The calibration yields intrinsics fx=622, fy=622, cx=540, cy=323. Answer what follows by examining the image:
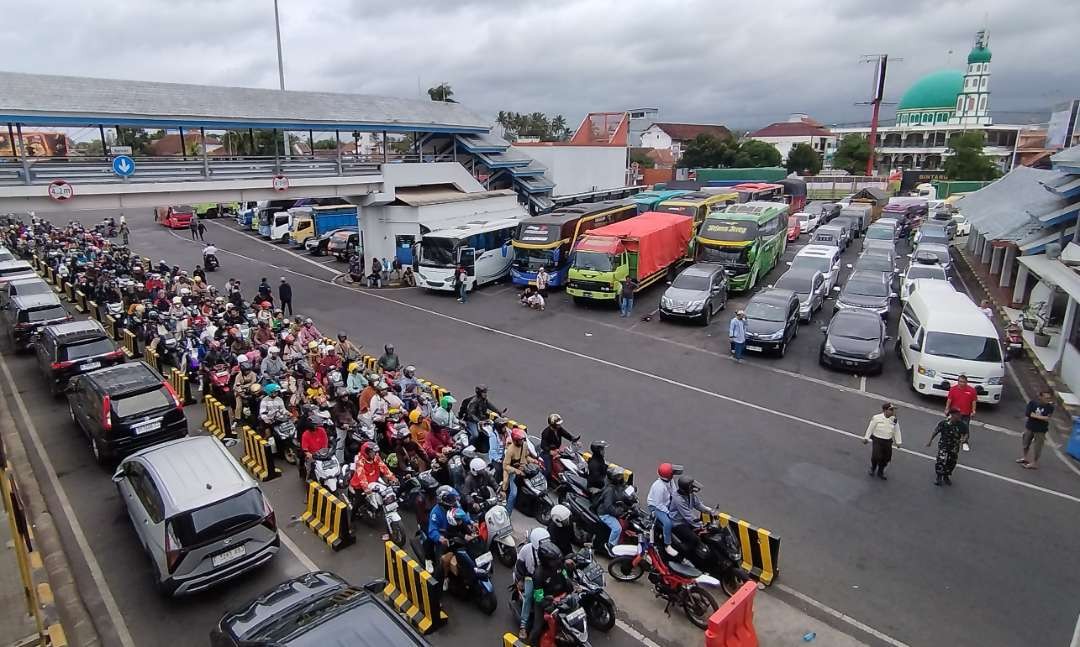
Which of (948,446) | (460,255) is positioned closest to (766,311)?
(948,446)

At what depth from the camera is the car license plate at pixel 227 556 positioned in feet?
25.2

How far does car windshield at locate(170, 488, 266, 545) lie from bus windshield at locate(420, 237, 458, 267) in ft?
58.2

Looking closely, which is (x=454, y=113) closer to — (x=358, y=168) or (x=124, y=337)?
(x=358, y=168)

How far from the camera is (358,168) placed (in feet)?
92.5

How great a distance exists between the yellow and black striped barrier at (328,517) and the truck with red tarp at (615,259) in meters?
14.6

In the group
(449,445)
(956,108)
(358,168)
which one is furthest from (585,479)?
(956,108)

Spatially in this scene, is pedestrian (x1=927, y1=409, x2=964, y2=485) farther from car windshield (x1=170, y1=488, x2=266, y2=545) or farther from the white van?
car windshield (x1=170, y1=488, x2=266, y2=545)

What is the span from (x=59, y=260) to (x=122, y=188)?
9.88 metres

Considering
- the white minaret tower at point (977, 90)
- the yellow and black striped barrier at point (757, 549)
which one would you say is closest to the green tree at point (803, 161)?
the white minaret tower at point (977, 90)

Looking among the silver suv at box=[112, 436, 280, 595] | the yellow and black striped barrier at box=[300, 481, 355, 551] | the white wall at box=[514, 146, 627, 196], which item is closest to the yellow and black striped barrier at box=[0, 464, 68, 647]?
the silver suv at box=[112, 436, 280, 595]

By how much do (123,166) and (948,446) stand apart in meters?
24.4

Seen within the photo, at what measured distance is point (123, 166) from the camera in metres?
20.8

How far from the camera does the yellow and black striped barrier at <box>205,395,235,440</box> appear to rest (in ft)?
41.2

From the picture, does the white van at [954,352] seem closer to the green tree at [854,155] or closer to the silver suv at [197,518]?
the silver suv at [197,518]
